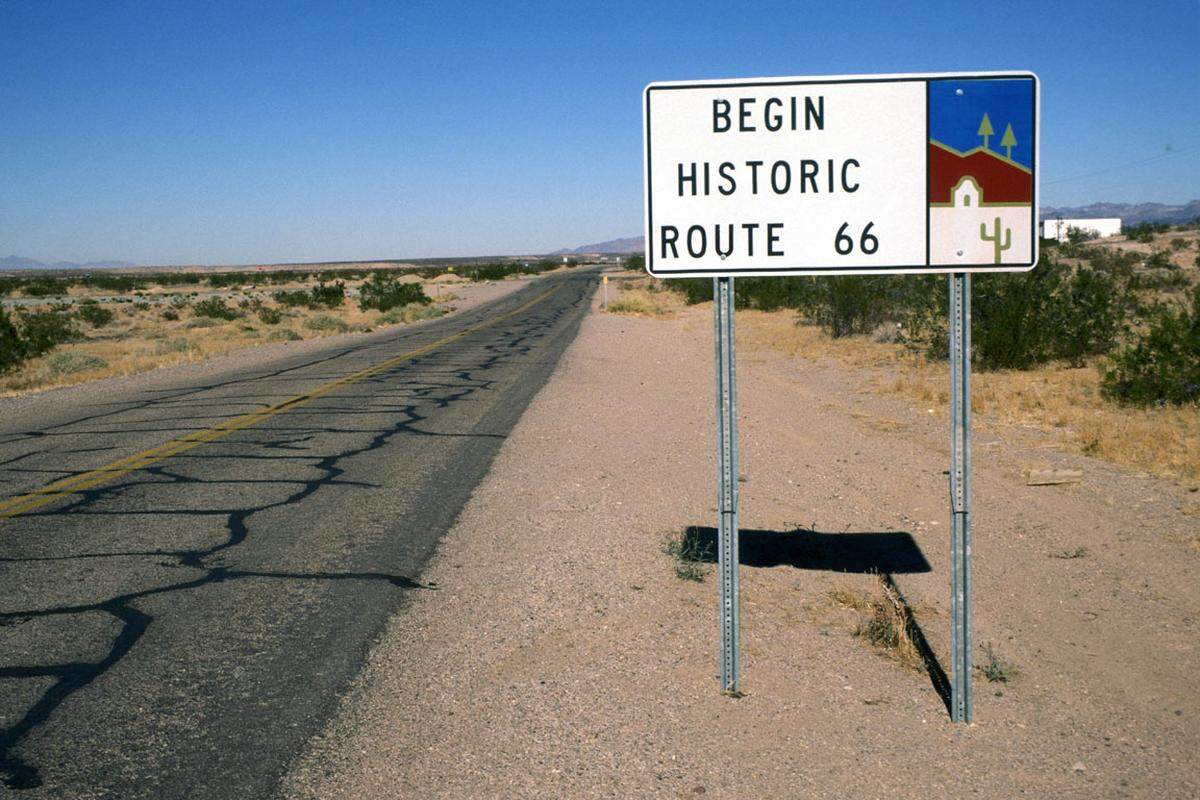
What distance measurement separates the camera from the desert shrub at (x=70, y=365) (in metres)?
22.3

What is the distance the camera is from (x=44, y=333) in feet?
96.7

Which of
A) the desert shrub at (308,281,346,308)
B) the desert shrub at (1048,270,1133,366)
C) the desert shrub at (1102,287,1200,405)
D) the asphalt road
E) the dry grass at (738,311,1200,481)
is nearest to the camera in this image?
the asphalt road

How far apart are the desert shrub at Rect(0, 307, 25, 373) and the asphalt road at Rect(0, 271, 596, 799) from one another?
11404mm

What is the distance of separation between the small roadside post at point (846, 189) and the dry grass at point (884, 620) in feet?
2.53

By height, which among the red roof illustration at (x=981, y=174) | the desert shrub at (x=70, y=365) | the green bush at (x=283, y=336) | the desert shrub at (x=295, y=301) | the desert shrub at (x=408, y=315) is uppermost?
the desert shrub at (x=295, y=301)

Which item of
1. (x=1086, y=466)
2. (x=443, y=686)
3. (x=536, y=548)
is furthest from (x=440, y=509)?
(x=1086, y=466)

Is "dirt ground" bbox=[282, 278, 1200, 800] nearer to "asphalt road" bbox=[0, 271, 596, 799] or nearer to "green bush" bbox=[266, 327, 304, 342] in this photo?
"asphalt road" bbox=[0, 271, 596, 799]

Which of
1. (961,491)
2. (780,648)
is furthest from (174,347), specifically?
(961,491)

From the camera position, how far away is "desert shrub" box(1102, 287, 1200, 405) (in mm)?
11906

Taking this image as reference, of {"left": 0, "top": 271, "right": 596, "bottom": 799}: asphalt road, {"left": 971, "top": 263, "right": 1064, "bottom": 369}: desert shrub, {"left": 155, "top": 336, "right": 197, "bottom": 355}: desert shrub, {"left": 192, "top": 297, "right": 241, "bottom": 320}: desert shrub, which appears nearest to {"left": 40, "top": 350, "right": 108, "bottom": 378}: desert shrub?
{"left": 155, "top": 336, "right": 197, "bottom": 355}: desert shrub

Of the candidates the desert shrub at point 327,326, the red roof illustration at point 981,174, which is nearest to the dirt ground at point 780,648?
the red roof illustration at point 981,174

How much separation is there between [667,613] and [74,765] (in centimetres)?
296

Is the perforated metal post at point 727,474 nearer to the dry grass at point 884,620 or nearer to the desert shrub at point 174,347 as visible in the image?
the dry grass at point 884,620

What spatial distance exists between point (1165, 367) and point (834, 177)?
9.93 meters
